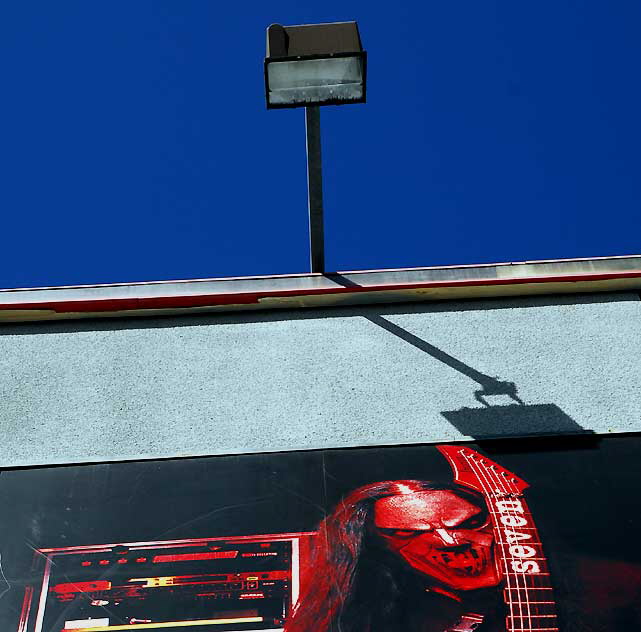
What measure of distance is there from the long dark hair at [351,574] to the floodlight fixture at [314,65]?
1772 mm

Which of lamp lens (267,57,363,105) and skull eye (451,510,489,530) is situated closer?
skull eye (451,510,489,530)

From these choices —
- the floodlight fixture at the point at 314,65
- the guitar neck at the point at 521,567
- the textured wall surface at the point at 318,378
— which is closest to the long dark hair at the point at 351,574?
the guitar neck at the point at 521,567

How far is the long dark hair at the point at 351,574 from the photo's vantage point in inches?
136

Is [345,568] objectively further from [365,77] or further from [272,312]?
[365,77]

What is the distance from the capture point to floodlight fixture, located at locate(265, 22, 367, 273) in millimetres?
4082

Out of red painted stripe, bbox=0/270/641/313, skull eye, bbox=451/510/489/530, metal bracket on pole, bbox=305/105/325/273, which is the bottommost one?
skull eye, bbox=451/510/489/530

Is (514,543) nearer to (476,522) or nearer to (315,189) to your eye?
(476,522)

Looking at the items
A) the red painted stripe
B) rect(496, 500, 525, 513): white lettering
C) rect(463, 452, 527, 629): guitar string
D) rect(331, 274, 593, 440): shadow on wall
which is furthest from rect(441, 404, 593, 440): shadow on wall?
the red painted stripe

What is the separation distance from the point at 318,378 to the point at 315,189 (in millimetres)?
964

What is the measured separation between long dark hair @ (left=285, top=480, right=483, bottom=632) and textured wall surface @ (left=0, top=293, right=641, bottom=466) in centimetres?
40

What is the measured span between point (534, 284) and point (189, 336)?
73.4 inches

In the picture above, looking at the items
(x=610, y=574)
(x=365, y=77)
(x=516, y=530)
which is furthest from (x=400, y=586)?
(x=365, y=77)

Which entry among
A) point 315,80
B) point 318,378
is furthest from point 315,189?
point 318,378

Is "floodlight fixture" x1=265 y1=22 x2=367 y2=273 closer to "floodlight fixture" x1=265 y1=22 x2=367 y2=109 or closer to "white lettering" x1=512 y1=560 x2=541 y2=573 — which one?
"floodlight fixture" x1=265 y1=22 x2=367 y2=109
